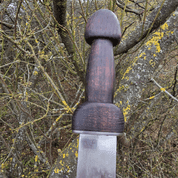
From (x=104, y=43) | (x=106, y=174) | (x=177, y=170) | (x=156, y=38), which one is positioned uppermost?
(x=156, y=38)

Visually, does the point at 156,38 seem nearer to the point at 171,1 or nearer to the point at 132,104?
the point at 171,1

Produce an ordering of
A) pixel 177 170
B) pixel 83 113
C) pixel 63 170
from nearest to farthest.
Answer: pixel 83 113
pixel 63 170
pixel 177 170

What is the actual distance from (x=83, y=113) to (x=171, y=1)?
1243 millimetres

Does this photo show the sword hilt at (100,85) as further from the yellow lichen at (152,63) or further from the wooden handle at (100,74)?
the yellow lichen at (152,63)

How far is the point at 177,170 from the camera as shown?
91.0 inches

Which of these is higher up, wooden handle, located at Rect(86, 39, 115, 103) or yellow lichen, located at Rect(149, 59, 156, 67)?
yellow lichen, located at Rect(149, 59, 156, 67)

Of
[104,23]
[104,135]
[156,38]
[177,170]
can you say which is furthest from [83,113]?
[177,170]

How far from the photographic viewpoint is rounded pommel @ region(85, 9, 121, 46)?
0.56m

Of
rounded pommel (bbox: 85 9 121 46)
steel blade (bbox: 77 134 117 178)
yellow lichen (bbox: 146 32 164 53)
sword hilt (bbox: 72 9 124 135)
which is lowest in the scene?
steel blade (bbox: 77 134 117 178)

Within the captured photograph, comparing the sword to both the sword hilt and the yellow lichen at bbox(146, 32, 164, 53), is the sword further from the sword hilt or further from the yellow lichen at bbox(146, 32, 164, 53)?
the yellow lichen at bbox(146, 32, 164, 53)

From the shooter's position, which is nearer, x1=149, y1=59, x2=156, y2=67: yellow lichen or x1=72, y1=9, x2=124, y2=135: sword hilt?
x1=72, y1=9, x2=124, y2=135: sword hilt

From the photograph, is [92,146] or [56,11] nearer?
[92,146]

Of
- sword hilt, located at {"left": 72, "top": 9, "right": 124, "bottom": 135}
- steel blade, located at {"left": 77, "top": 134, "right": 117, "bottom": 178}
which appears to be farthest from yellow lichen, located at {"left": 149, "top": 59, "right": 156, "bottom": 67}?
steel blade, located at {"left": 77, "top": 134, "right": 117, "bottom": 178}

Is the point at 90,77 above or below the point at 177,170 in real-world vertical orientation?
above
